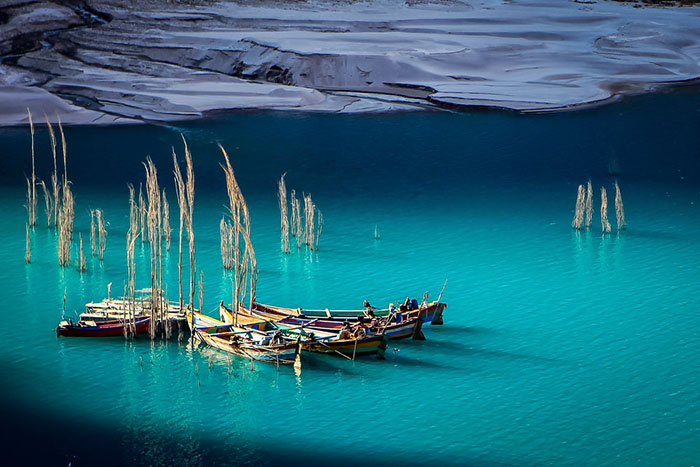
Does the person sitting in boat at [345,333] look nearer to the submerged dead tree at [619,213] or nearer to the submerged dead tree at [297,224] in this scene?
the submerged dead tree at [297,224]

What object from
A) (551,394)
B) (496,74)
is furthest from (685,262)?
(496,74)

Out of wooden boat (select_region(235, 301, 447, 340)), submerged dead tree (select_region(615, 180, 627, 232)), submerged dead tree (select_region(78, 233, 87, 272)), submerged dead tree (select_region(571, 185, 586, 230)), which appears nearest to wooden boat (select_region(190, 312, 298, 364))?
wooden boat (select_region(235, 301, 447, 340))

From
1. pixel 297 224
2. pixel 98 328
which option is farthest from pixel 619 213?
pixel 98 328

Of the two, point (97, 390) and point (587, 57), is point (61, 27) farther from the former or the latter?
point (97, 390)

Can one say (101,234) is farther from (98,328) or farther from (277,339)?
(277,339)

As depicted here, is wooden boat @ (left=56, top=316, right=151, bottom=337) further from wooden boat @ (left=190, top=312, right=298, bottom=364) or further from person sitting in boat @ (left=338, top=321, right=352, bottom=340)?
person sitting in boat @ (left=338, top=321, right=352, bottom=340)

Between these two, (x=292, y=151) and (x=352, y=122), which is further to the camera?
(x=352, y=122)

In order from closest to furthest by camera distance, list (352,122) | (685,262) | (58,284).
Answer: (58,284) < (685,262) < (352,122)
